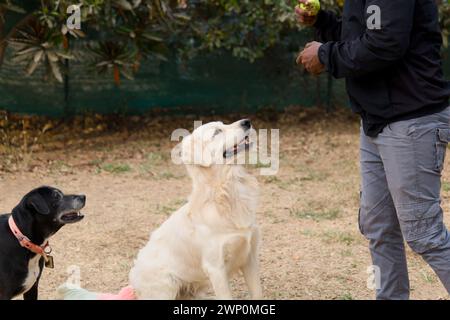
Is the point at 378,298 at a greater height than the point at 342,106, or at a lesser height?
lesser

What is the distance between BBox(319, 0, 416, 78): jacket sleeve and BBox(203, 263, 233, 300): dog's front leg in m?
1.34

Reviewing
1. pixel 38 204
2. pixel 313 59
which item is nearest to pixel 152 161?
pixel 38 204

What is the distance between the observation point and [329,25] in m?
4.20

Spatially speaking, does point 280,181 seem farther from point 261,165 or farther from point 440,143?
point 440,143

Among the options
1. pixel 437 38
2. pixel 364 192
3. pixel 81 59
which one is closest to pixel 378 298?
pixel 364 192

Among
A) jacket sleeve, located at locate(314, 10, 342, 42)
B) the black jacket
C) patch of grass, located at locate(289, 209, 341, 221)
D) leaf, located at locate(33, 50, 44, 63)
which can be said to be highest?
leaf, located at locate(33, 50, 44, 63)

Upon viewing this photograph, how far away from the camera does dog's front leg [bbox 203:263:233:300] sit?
4.18m

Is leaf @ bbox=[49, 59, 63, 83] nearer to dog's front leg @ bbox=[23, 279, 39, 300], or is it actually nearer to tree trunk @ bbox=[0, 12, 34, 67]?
tree trunk @ bbox=[0, 12, 34, 67]

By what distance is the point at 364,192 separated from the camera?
399cm

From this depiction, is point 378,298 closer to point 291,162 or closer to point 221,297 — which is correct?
point 221,297

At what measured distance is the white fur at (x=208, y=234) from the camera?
421 centimetres

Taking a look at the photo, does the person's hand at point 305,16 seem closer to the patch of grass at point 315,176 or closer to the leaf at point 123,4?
the patch of grass at point 315,176

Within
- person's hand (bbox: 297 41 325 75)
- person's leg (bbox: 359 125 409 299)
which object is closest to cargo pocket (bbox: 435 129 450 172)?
person's leg (bbox: 359 125 409 299)
